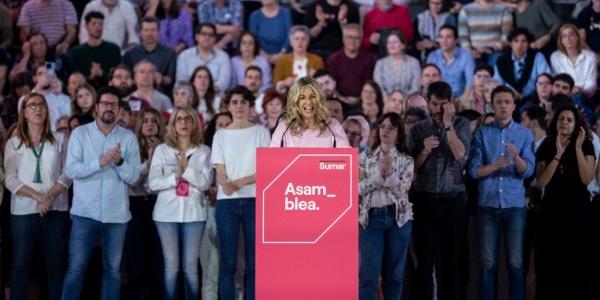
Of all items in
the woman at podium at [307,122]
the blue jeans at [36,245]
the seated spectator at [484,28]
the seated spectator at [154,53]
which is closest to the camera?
the woman at podium at [307,122]

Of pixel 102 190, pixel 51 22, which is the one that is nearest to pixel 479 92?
pixel 102 190

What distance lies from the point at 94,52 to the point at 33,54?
695 mm

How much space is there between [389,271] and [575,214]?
178 cm

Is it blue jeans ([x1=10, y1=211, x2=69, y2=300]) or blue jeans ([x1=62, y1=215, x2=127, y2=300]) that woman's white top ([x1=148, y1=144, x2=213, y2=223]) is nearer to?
blue jeans ([x1=62, y1=215, x2=127, y2=300])

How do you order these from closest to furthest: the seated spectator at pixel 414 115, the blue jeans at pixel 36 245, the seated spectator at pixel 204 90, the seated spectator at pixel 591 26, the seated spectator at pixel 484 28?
1. the blue jeans at pixel 36 245
2. the seated spectator at pixel 414 115
3. the seated spectator at pixel 204 90
4. the seated spectator at pixel 591 26
5. the seated spectator at pixel 484 28

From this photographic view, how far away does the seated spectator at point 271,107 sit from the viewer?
453 inches

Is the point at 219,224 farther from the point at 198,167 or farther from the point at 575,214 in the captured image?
the point at 575,214

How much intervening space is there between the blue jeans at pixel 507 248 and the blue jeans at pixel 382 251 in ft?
2.48

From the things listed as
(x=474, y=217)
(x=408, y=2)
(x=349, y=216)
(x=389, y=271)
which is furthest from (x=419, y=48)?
(x=349, y=216)

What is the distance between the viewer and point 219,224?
383 inches

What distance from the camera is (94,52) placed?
534 inches

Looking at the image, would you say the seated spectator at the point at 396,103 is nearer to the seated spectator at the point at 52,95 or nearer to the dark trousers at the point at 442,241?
the dark trousers at the point at 442,241

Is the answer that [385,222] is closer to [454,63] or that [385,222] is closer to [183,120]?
[183,120]

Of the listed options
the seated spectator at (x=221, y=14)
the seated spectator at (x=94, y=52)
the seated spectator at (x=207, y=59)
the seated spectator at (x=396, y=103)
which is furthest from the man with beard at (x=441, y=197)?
the seated spectator at (x=221, y=14)
